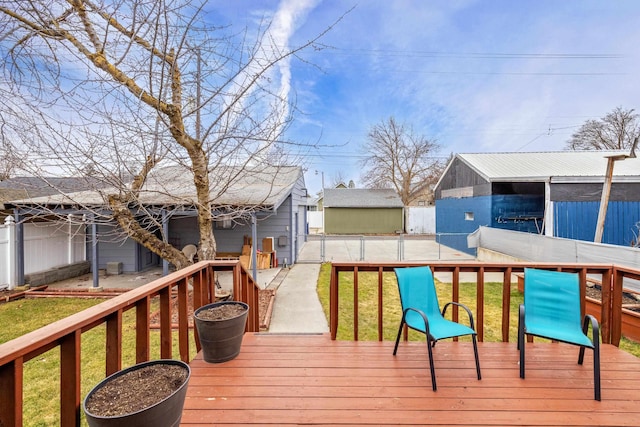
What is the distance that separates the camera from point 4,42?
2.95 meters

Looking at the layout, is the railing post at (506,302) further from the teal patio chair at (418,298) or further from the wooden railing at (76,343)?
the wooden railing at (76,343)

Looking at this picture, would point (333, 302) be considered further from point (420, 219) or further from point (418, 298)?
point (420, 219)

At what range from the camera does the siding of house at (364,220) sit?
2028 cm

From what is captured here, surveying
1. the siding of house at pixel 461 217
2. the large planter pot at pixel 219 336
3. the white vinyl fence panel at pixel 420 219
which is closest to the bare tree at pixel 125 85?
the large planter pot at pixel 219 336

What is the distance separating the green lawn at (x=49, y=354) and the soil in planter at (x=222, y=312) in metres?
1.35

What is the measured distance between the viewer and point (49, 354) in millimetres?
3773

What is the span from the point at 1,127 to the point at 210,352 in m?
3.29

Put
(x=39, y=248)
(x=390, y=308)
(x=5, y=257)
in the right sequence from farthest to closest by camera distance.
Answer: (x=39, y=248)
(x=5, y=257)
(x=390, y=308)

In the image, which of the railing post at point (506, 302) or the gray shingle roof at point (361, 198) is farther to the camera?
the gray shingle roof at point (361, 198)

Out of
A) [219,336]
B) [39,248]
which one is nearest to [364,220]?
[39,248]

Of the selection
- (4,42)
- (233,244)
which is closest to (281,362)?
(4,42)

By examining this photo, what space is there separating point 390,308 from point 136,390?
467cm

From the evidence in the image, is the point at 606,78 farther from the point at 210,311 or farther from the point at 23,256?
the point at 23,256

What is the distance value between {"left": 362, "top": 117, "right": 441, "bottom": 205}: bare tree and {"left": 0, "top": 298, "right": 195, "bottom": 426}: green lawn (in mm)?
21164
